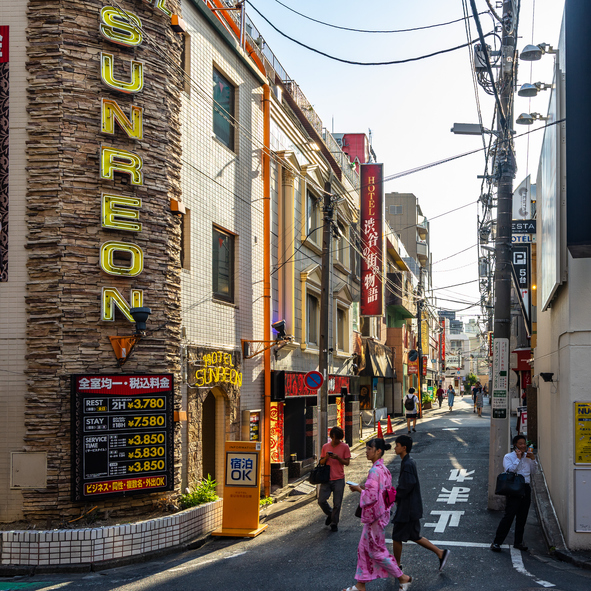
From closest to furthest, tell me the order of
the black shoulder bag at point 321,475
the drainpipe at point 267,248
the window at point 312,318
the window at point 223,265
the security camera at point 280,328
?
the black shoulder bag at point 321,475
the window at point 223,265
the security camera at point 280,328
the drainpipe at point 267,248
the window at point 312,318

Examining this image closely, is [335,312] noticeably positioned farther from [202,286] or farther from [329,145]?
Result: [202,286]

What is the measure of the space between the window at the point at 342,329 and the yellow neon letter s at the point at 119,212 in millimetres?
15571

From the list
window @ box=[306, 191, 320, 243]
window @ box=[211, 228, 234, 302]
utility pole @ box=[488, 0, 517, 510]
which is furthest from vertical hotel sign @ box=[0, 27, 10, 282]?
window @ box=[306, 191, 320, 243]

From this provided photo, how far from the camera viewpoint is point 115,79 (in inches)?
463

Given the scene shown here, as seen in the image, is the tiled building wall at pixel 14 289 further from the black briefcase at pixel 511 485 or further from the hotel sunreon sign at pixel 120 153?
the black briefcase at pixel 511 485

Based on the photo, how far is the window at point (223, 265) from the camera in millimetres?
15039

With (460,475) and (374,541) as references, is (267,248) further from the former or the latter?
(374,541)

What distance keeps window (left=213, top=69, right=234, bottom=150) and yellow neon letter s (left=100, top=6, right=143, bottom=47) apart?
3414 mm

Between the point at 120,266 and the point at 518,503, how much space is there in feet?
23.6

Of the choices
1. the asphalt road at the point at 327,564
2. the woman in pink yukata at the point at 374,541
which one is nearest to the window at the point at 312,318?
the asphalt road at the point at 327,564

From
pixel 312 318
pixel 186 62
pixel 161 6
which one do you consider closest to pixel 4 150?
pixel 161 6

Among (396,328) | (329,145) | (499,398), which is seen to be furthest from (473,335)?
(499,398)

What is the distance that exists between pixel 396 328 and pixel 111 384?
1449 inches

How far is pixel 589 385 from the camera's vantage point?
10469 millimetres
